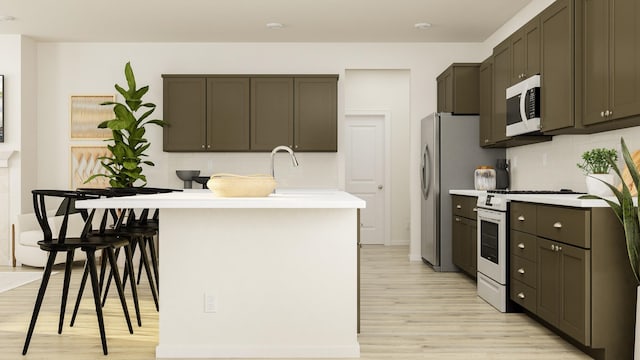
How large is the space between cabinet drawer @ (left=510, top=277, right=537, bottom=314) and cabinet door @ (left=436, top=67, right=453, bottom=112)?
2.62 metres

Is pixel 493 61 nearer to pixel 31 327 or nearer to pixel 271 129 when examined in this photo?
pixel 271 129

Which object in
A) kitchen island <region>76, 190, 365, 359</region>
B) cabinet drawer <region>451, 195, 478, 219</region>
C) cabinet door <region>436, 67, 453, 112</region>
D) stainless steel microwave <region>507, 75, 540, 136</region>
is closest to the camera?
kitchen island <region>76, 190, 365, 359</region>

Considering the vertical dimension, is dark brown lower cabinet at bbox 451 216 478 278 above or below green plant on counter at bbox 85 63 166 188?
below

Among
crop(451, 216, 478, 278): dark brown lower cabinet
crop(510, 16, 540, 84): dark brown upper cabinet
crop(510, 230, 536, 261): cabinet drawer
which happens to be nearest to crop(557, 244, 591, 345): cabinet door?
crop(510, 230, 536, 261): cabinet drawer

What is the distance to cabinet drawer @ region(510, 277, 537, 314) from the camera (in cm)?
391

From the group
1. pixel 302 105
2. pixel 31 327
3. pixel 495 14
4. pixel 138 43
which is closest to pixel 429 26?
pixel 495 14

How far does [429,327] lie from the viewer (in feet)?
12.9

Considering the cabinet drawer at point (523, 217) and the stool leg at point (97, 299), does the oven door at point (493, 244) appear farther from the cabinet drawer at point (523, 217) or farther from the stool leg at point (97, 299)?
the stool leg at point (97, 299)

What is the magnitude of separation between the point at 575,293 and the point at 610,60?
1.41 metres

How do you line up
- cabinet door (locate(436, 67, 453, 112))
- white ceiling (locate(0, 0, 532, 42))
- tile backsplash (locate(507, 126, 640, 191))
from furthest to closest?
1. cabinet door (locate(436, 67, 453, 112))
2. white ceiling (locate(0, 0, 532, 42))
3. tile backsplash (locate(507, 126, 640, 191))

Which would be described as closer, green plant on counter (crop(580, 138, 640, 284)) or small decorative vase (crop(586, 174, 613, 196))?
green plant on counter (crop(580, 138, 640, 284))

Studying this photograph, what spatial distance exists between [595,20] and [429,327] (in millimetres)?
2274

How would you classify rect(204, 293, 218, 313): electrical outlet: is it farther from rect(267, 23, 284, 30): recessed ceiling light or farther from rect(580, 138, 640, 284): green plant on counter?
rect(267, 23, 284, 30): recessed ceiling light

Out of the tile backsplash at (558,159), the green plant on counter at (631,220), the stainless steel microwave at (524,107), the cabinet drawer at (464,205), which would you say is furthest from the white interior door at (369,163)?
the green plant on counter at (631,220)
